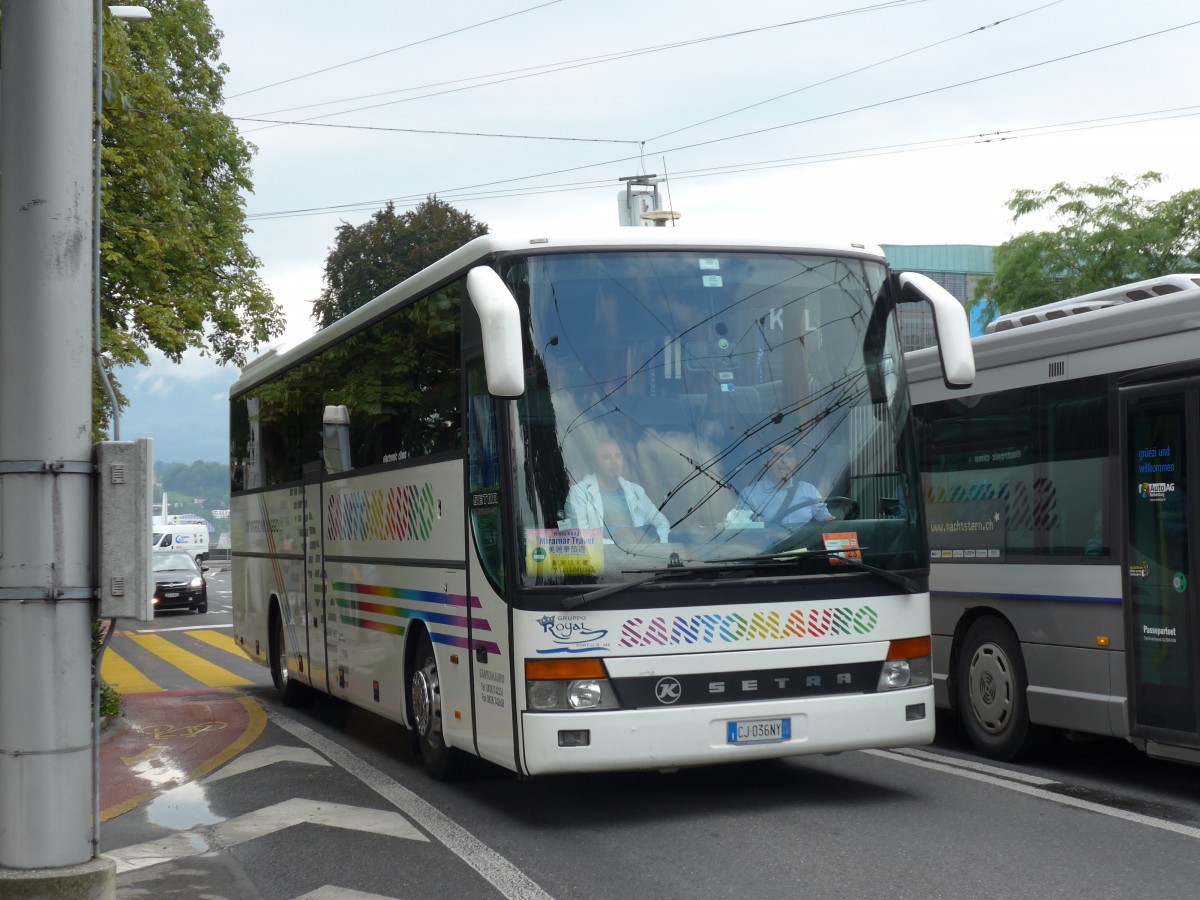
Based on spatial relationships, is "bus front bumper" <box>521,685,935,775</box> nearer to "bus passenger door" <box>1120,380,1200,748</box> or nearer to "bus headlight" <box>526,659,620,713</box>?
"bus headlight" <box>526,659,620,713</box>

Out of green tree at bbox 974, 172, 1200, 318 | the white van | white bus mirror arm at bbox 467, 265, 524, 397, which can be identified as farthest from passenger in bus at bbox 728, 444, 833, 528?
the white van

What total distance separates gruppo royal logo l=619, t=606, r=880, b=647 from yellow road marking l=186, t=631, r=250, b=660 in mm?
15638

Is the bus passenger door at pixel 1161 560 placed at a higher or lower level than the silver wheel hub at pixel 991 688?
higher

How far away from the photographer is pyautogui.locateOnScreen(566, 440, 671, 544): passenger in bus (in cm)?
781

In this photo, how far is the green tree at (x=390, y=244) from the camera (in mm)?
49812

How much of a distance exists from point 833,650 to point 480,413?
2326 millimetres

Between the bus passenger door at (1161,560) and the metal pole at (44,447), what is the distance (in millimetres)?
5865

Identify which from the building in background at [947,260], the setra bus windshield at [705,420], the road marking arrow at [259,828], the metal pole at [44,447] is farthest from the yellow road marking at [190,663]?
the building in background at [947,260]

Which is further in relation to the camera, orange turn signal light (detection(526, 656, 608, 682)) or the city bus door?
the city bus door

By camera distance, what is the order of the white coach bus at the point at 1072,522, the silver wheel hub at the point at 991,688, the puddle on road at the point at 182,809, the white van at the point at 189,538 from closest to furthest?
the white coach bus at the point at 1072,522, the puddle on road at the point at 182,809, the silver wheel hub at the point at 991,688, the white van at the point at 189,538

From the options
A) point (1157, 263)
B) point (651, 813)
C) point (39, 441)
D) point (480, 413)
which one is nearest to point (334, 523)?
point (480, 413)

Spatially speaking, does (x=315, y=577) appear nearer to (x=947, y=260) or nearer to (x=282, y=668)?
(x=282, y=668)

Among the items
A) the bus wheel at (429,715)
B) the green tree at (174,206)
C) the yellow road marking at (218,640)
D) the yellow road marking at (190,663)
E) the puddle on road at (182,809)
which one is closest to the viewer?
the puddle on road at (182,809)

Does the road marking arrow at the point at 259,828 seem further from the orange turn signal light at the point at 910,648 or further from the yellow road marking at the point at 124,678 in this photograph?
the yellow road marking at the point at 124,678
